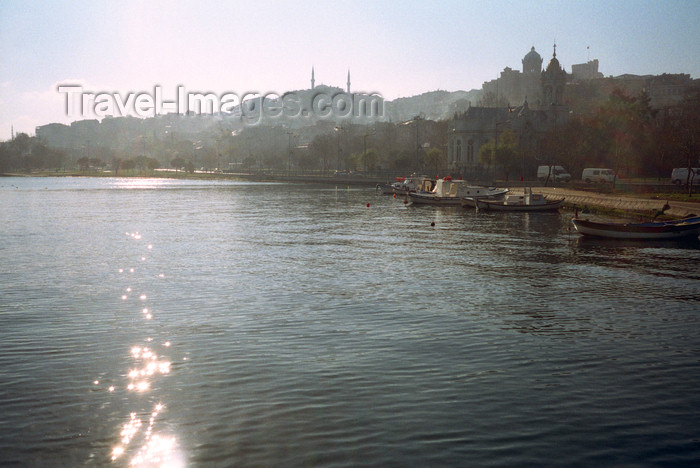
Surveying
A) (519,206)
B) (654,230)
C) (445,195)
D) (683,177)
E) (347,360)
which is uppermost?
(683,177)

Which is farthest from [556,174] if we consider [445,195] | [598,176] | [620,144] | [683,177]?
[445,195]

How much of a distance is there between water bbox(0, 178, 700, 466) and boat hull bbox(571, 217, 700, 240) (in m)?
7.00

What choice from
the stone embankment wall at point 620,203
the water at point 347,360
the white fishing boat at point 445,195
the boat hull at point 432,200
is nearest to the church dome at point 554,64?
the stone embankment wall at point 620,203

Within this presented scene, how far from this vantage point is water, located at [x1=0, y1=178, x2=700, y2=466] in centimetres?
1116

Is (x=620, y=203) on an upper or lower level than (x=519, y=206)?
upper

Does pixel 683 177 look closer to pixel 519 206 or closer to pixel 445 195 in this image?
pixel 519 206

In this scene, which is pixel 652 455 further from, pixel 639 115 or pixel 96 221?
pixel 639 115

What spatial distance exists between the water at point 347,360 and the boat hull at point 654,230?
7003mm

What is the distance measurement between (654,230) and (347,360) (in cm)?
3153

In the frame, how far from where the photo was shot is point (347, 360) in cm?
1561

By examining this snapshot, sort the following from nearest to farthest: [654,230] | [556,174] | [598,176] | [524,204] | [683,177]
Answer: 1. [654,230]
2. [524,204]
3. [683,177]
4. [598,176]
5. [556,174]

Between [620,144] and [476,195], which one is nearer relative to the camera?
[476,195]

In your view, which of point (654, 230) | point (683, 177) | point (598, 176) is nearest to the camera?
point (654, 230)

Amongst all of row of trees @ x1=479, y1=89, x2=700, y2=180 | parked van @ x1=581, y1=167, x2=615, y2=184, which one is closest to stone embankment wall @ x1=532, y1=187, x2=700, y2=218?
parked van @ x1=581, y1=167, x2=615, y2=184
